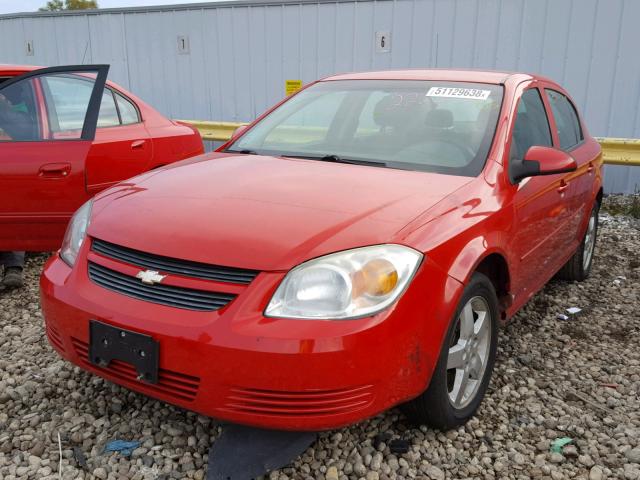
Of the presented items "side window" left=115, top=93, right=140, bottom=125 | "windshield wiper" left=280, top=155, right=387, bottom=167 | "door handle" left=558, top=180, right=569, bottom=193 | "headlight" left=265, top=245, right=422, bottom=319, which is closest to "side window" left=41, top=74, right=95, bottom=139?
"side window" left=115, top=93, right=140, bottom=125

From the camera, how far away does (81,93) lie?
4.08m

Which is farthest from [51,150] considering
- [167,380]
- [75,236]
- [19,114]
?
[167,380]

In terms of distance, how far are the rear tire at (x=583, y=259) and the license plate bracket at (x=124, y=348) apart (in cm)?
346

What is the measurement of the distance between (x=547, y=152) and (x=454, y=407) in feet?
4.22

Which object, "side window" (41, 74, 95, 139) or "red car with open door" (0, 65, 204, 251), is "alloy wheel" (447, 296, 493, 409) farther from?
"side window" (41, 74, 95, 139)

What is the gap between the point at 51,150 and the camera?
3750mm

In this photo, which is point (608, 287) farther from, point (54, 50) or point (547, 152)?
point (54, 50)

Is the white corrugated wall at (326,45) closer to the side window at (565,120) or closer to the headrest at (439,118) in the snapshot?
the side window at (565,120)

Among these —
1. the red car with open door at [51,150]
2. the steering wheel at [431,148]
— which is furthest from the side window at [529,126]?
the red car with open door at [51,150]

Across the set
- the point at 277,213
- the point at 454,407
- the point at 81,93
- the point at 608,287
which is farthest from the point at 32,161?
the point at 608,287

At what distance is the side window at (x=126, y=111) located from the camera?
15.1 ft

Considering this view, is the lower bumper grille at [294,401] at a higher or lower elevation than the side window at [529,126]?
Answer: lower

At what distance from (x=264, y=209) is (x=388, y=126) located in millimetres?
1094

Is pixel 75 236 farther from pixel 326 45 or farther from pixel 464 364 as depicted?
pixel 326 45
